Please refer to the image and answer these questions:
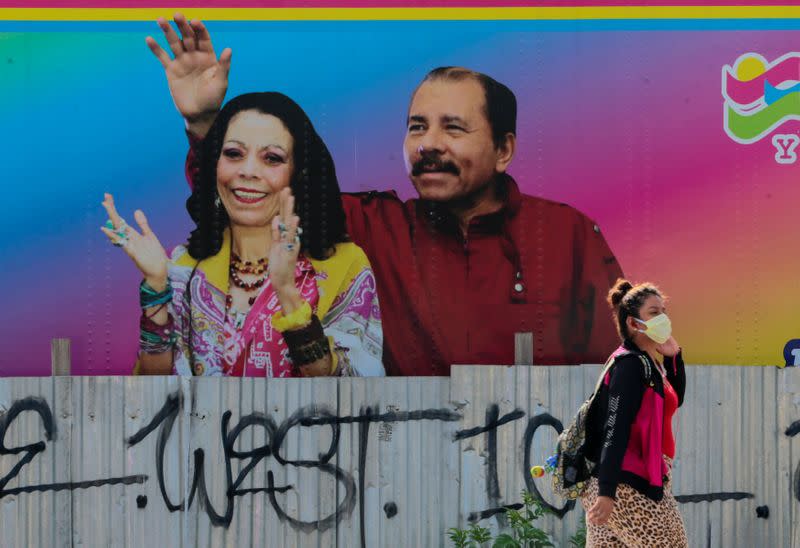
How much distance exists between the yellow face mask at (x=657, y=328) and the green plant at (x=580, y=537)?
5.88 feet

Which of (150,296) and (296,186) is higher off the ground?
(296,186)

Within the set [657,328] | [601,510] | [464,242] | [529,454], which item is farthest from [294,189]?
[601,510]

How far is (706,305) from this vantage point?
253 inches

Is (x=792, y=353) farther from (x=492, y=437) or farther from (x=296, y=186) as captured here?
(x=296, y=186)

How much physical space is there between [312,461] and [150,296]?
1.14m

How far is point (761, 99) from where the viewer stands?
21.2 ft

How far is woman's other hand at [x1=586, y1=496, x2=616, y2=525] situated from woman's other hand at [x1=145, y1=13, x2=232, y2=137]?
9.50 ft

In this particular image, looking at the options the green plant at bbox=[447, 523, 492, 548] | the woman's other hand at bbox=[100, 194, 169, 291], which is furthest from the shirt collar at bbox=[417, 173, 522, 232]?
the green plant at bbox=[447, 523, 492, 548]

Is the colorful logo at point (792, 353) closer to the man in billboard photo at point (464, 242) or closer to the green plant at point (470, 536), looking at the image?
the man in billboard photo at point (464, 242)

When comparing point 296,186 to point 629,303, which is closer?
point 629,303

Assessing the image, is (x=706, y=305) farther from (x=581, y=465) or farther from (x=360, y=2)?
(x=360, y=2)

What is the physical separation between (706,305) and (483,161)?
1.31 m

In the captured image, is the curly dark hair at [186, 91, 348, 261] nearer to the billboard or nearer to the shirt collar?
the billboard

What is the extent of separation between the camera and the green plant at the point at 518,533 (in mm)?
6250
